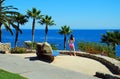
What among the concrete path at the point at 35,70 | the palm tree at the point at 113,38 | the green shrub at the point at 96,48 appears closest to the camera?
the concrete path at the point at 35,70

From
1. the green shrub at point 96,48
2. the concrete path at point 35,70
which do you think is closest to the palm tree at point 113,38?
the green shrub at point 96,48

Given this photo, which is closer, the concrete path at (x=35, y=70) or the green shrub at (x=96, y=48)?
the concrete path at (x=35, y=70)

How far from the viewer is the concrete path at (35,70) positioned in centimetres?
1418

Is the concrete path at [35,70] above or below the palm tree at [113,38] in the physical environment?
above

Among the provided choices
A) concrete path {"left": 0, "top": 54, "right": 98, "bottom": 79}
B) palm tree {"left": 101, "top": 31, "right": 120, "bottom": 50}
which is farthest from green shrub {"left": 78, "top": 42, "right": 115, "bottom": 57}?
palm tree {"left": 101, "top": 31, "right": 120, "bottom": 50}

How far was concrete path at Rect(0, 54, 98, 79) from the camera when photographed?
14.2 m

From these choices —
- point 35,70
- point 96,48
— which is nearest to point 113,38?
point 96,48

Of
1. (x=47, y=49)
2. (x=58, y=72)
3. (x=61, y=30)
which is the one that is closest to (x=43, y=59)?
(x=47, y=49)

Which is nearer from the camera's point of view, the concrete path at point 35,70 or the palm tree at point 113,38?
the concrete path at point 35,70

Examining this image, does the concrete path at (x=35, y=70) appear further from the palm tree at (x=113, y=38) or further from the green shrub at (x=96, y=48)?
the palm tree at (x=113, y=38)

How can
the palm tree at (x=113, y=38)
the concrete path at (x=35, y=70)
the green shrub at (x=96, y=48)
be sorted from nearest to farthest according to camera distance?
the concrete path at (x=35, y=70)
the green shrub at (x=96, y=48)
the palm tree at (x=113, y=38)

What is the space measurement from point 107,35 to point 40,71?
4753 centimetres

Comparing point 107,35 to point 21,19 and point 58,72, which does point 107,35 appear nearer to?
point 21,19

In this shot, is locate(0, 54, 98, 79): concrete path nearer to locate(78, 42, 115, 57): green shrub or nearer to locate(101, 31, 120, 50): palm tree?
locate(78, 42, 115, 57): green shrub
